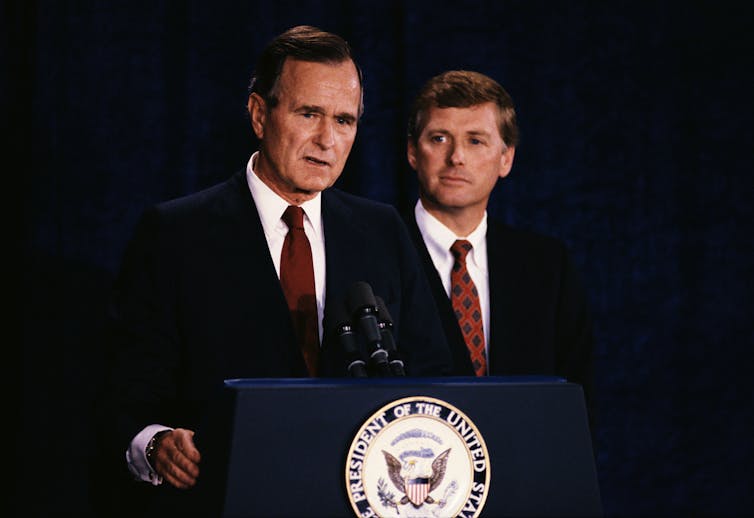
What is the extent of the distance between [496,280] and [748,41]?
1.20 m

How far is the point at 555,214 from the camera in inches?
107

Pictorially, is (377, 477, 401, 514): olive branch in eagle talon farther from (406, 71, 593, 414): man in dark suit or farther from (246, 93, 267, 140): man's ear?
(406, 71, 593, 414): man in dark suit

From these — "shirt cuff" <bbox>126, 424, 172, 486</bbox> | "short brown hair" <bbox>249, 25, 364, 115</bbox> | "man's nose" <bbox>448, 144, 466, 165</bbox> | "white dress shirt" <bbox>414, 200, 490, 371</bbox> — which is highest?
"short brown hair" <bbox>249, 25, 364, 115</bbox>

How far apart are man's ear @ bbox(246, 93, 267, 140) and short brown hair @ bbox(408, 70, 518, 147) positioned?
64 cm

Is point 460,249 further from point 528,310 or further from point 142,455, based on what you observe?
point 142,455

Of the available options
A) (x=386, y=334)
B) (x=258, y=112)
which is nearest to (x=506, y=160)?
(x=258, y=112)

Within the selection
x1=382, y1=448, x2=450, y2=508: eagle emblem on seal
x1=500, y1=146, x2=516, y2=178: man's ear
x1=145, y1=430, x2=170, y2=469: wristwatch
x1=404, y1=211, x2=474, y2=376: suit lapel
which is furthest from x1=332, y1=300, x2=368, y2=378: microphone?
x1=500, y1=146, x2=516, y2=178: man's ear

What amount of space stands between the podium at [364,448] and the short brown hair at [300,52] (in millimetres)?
724

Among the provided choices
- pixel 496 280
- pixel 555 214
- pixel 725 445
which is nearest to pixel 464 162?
pixel 496 280

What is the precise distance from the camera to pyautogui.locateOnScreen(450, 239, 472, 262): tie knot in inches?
87.0

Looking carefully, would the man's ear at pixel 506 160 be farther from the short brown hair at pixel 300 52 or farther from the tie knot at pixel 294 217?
the tie knot at pixel 294 217

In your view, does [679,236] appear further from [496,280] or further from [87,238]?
[87,238]

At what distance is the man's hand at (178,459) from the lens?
1225 millimetres

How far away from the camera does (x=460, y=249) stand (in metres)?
2.21
